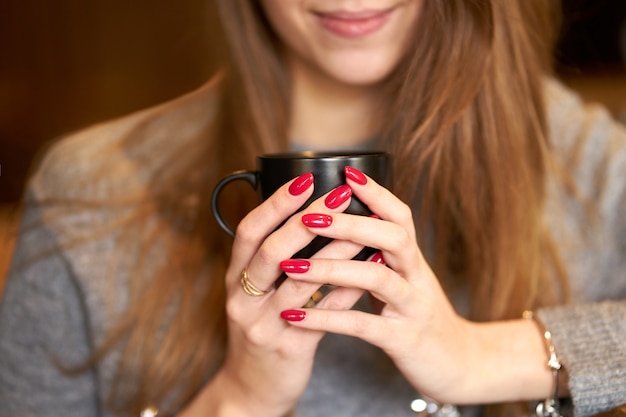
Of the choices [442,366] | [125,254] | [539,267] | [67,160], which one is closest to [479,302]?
[539,267]

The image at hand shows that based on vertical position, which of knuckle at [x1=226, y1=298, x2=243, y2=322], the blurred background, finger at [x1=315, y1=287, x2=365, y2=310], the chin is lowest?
the blurred background

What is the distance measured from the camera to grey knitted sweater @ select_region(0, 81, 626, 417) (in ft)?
3.43

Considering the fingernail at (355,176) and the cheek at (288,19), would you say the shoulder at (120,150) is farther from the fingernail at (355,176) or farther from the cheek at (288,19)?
the fingernail at (355,176)

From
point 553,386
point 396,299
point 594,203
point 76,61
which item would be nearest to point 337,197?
point 396,299

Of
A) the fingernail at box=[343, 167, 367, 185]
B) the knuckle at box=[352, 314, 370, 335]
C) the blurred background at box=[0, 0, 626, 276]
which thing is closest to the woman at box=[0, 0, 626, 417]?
the knuckle at box=[352, 314, 370, 335]

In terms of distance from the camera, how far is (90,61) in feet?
9.48

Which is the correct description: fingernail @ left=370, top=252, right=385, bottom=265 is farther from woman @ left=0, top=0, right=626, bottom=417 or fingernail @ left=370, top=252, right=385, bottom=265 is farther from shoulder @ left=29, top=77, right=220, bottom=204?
shoulder @ left=29, top=77, right=220, bottom=204

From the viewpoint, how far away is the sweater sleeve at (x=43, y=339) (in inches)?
41.9

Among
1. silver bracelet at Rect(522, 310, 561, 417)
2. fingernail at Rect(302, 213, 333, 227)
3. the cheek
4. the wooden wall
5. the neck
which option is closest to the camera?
fingernail at Rect(302, 213, 333, 227)

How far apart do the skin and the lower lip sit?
0.04 feet

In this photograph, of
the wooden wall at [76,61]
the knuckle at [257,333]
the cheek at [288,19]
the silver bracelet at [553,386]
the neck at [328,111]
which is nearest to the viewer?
the knuckle at [257,333]

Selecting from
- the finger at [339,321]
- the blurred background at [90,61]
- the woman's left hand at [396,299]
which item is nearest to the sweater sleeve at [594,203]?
the woman's left hand at [396,299]

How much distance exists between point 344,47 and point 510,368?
0.47 meters

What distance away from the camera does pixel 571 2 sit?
1.21 m
